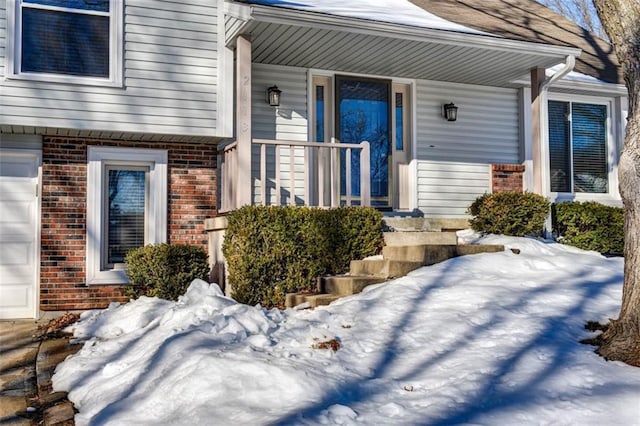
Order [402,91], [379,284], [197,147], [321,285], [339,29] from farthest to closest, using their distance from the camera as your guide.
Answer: [402,91], [197,147], [339,29], [321,285], [379,284]

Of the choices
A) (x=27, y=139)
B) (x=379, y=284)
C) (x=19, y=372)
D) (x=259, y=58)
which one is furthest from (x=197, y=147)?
(x=19, y=372)

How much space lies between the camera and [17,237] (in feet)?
26.5

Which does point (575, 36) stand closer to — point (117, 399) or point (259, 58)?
point (259, 58)

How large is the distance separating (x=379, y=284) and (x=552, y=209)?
4.15 meters

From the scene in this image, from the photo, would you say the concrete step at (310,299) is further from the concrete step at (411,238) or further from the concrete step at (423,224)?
the concrete step at (423,224)

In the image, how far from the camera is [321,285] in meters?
7.04

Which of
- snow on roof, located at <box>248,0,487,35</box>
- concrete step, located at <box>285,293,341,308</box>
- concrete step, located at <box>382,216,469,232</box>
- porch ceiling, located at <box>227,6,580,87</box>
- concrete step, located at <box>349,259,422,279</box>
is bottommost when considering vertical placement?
concrete step, located at <box>285,293,341,308</box>

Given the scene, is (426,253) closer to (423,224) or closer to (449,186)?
(423,224)

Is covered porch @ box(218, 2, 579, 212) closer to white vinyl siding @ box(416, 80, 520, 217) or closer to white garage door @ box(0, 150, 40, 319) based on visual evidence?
white vinyl siding @ box(416, 80, 520, 217)

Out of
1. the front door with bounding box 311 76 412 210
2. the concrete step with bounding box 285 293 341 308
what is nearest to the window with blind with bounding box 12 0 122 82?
the front door with bounding box 311 76 412 210

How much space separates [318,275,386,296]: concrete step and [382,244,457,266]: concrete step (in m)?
0.55

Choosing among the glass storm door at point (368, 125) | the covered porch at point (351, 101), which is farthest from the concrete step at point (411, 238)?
the glass storm door at point (368, 125)

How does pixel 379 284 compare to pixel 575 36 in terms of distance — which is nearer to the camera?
pixel 379 284

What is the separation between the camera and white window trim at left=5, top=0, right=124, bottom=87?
7625 mm
